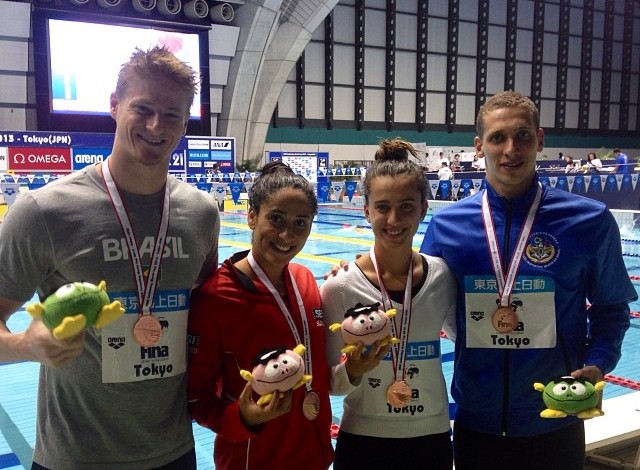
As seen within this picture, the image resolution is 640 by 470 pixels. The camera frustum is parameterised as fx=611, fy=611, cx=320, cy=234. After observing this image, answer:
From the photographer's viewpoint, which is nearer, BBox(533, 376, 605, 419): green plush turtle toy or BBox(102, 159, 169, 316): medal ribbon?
BBox(102, 159, 169, 316): medal ribbon

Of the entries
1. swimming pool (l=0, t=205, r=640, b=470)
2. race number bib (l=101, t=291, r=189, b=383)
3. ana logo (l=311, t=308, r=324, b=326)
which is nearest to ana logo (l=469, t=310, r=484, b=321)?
ana logo (l=311, t=308, r=324, b=326)

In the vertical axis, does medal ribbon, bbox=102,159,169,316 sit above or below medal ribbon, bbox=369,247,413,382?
above

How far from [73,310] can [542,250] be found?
1464 millimetres

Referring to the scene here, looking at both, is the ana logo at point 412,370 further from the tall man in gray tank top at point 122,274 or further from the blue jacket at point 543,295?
the tall man in gray tank top at point 122,274

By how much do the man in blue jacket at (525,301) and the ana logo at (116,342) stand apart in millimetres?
1101

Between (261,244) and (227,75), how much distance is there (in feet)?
72.8

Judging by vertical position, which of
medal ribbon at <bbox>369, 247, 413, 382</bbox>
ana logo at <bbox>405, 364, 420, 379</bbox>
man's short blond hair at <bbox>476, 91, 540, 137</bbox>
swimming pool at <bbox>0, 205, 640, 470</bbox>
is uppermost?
man's short blond hair at <bbox>476, 91, 540, 137</bbox>

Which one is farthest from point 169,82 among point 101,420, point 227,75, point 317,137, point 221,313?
point 317,137

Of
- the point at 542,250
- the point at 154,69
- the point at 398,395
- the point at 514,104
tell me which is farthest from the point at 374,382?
the point at 154,69

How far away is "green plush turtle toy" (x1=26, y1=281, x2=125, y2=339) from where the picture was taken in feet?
4.00

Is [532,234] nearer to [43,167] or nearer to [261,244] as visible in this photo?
[261,244]

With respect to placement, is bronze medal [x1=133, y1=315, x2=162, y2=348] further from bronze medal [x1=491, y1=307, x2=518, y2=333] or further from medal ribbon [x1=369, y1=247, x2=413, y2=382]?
bronze medal [x1=491, y1=307, x2=518, y2=333]

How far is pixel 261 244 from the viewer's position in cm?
185

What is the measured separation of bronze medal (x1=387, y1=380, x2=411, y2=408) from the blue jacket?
0.87ft
